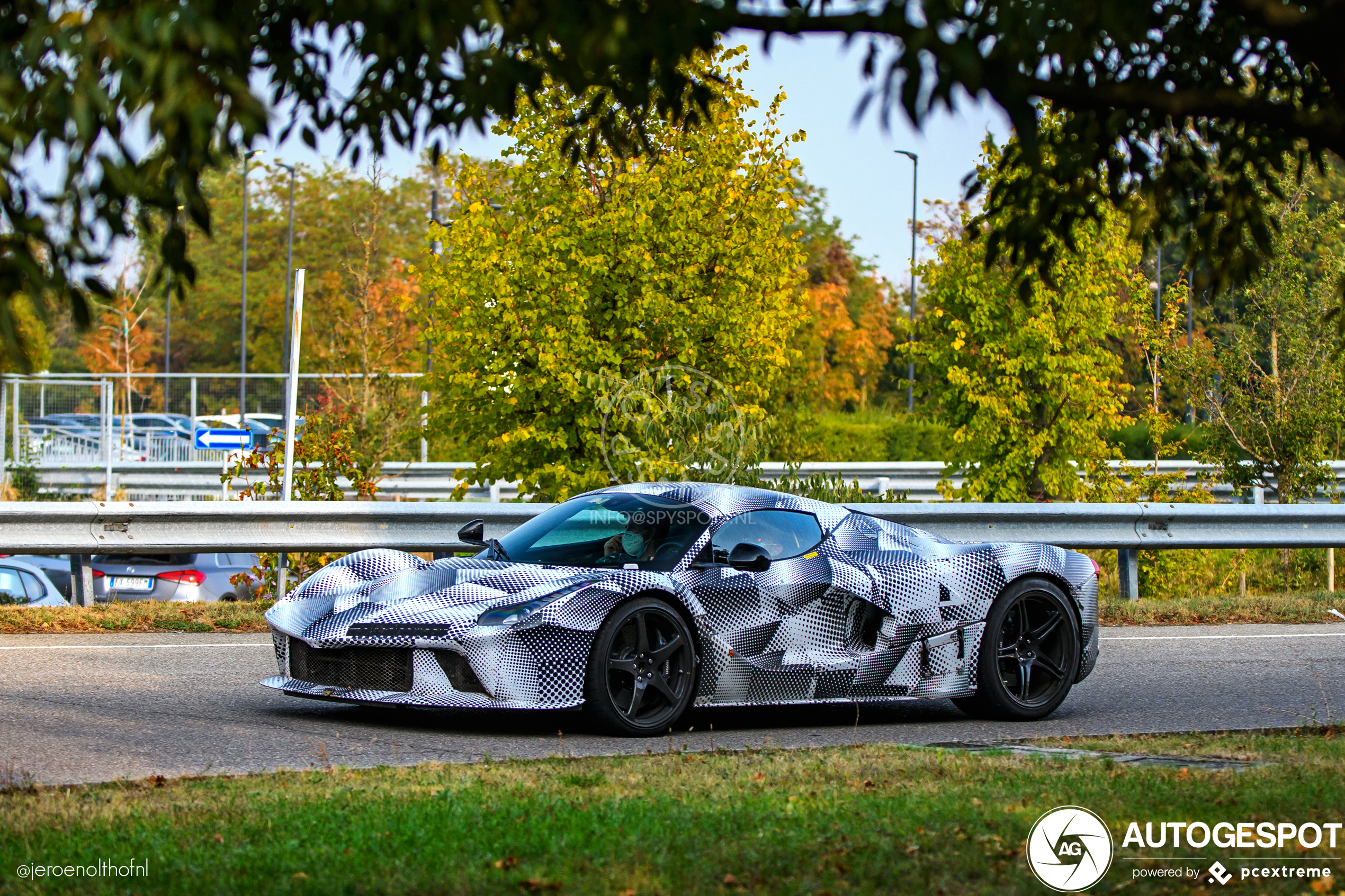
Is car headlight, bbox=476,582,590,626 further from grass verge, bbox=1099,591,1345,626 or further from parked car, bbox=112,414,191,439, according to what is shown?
parked car, bbox=112,414,191,439

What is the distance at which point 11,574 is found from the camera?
47.8 feet

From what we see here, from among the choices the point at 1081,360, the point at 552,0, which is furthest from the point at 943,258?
the point at 552,0

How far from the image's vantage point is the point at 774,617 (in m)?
7.62

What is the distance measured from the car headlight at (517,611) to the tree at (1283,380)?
13.3 metres

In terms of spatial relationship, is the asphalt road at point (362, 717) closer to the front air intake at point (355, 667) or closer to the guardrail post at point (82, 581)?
the front air intake at point (355, 667)

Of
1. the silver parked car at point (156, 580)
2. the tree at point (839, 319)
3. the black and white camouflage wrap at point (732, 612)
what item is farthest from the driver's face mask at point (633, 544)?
the tree at point (839, 319)

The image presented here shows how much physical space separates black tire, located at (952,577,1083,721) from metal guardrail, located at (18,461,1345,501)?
1525 centimetres

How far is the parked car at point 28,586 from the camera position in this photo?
14.3 meters

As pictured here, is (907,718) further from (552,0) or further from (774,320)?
(774,320)

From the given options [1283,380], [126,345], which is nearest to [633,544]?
[1283,380]

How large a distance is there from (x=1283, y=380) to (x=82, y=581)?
14407mm

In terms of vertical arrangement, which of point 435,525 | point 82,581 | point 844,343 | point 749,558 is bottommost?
point 82,581

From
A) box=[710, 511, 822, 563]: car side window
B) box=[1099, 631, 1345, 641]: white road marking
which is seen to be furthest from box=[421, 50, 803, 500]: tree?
box=[710, 511, 822, 563]: car side window

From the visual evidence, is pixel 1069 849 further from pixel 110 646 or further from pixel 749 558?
pixel 110 646
